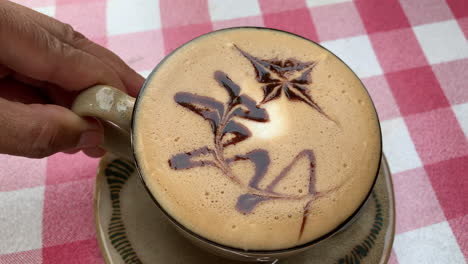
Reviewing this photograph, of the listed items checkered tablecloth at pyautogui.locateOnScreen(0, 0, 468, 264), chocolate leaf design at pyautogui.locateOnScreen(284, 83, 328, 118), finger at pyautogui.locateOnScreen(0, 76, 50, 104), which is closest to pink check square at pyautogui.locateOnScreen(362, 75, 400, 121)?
checkered tablecloth at pyautogui.locateOnScreen(0, 0, 468, 264)

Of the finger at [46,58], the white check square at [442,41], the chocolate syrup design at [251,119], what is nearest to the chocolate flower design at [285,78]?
the chocolate syrup design at [251,119]

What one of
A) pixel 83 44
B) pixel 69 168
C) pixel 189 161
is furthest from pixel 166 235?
pixel 83 44

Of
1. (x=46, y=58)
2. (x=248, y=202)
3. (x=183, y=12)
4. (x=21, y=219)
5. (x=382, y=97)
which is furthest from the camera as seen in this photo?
(x=183, y=12)

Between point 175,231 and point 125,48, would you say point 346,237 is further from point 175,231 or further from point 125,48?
point 125,48

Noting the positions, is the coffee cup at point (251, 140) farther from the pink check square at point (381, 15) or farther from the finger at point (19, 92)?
the pink check square at point (381, 15)

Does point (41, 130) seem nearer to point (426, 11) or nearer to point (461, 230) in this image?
point (461, 230)

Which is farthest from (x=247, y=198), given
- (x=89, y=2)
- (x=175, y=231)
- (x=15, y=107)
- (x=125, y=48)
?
(x=89, y=2)
